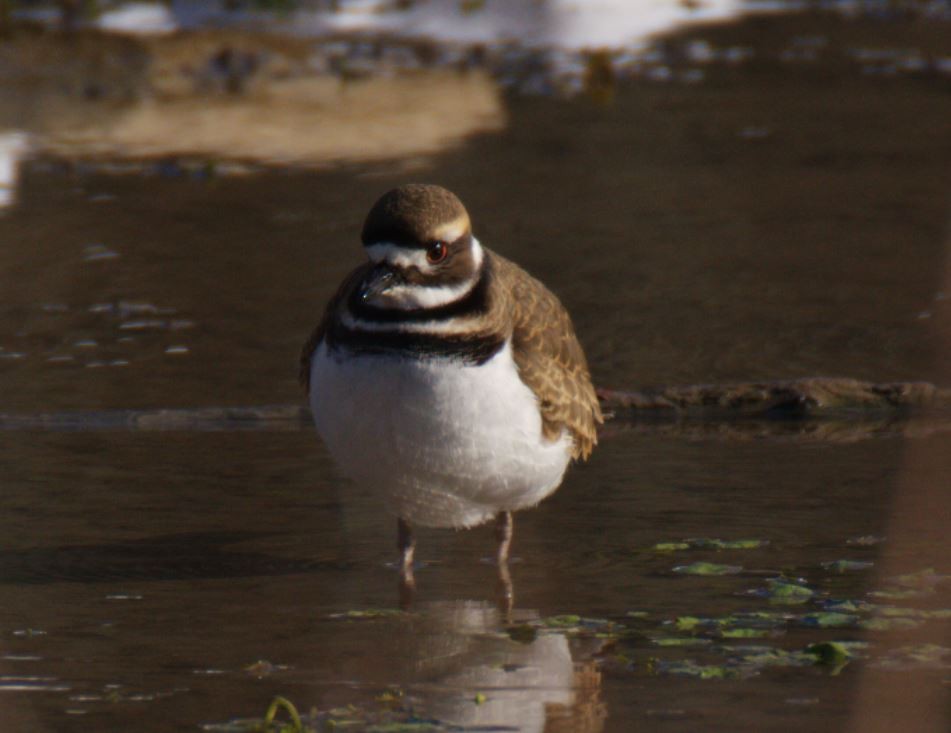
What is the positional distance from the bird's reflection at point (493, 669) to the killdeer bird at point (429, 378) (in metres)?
0.45

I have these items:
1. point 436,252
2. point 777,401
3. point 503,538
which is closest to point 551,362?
point 503,538

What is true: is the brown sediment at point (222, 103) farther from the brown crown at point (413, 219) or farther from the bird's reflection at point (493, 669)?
the bird's reflection at point (493, 669)

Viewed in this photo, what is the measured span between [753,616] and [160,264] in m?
6.40

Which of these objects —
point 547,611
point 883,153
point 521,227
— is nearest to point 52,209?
point 521,227

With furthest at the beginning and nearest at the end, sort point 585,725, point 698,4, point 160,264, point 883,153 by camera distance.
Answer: point 698,4 < point 883,153 < point 160,264 < point 585,725

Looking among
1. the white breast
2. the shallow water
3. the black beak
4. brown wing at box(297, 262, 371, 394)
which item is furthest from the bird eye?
the shallow water

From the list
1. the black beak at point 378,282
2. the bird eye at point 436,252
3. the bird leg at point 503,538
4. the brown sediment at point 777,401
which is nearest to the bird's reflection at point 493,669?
the bird leg at point 503,538

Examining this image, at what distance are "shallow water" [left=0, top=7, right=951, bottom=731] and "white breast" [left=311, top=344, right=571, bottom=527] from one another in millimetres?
322

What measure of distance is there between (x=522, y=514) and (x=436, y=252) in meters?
1.55

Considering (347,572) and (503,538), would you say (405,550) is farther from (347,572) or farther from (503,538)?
(503,538)

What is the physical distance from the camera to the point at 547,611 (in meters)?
6.10

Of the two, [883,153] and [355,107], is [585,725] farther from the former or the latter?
[355,107]

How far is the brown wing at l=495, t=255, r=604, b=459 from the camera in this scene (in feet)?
21.6

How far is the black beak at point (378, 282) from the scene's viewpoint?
6062 millimetres
